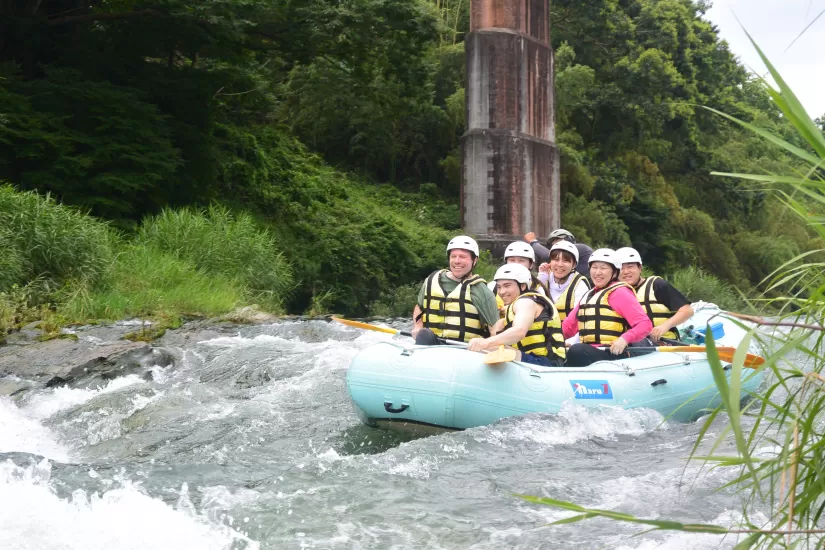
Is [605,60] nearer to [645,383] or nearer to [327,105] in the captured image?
[327,105]

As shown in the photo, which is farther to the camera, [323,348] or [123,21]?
[123,21]

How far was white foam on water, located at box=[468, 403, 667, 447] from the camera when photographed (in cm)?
600

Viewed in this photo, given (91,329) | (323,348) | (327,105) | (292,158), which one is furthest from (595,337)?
(327,105)

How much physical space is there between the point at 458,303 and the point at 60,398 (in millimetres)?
3199

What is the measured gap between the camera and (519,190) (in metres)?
23.6

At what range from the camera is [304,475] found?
509 cm

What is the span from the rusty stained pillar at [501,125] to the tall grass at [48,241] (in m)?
13.1

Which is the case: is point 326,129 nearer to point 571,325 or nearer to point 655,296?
point 655,296

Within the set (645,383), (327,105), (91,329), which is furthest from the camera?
(327,105)

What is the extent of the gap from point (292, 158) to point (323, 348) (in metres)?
10.4

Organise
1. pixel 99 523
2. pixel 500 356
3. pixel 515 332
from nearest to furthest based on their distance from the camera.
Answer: pixel 99 523 → pixel 500 356 → pixel 515 332

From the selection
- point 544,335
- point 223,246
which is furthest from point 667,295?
point 223,246

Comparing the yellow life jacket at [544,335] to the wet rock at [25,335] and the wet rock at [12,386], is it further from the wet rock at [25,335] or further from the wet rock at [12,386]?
the wet rock at [25,335]

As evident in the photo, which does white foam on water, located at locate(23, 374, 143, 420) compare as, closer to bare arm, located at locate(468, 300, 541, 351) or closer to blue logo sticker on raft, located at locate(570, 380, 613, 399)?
bare arm, located at locate(468, 300, 541, 351)
